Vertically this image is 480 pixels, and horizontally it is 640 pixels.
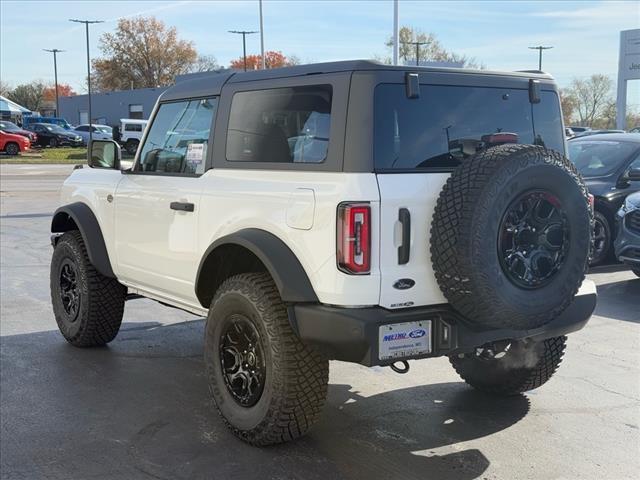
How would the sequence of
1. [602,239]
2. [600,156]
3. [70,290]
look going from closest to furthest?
1. [70,290]
2. [602,239]
3. [600,156]

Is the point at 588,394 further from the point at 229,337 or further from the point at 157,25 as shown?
the point at 157,25

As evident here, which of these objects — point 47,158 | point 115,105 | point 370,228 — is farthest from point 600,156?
point 115,105

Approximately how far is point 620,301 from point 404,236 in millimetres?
5035

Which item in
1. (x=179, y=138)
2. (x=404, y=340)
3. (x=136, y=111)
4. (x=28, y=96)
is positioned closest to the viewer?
(x=404, y=340)

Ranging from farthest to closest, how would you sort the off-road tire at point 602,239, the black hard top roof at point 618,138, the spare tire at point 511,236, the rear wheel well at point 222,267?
the black hard top roof at point 618,138, the off-road tire at point 602,239, the rear wheel well at point 222,267, the spare tire at point 511,236

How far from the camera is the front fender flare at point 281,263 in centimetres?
360

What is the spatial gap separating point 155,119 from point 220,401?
2.16m

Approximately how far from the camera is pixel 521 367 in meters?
4.59

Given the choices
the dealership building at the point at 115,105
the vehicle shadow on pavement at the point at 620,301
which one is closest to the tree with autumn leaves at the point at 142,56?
the dealership building at the point at 115,105

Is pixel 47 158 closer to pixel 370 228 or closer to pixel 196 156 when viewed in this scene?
pixel 196 156

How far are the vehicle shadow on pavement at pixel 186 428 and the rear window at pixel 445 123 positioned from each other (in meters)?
1.52

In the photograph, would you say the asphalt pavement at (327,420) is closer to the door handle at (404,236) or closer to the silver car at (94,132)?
the door handle at (404,236)

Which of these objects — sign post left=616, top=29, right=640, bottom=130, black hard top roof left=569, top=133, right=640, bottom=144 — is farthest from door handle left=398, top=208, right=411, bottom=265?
sign post left=616, top=29, right=640, bottom=130

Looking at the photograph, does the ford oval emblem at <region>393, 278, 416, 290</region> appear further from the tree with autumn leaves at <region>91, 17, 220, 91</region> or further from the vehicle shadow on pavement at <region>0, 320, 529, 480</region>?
the tree with autumn leaves at <region>91, 17, 220, 91</region>
